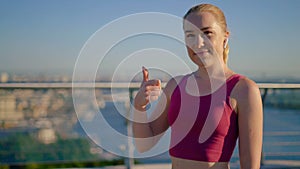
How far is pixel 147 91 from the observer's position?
1.03 meters

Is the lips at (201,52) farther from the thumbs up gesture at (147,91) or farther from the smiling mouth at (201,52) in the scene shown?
the thumbs up gesture at (147,91)

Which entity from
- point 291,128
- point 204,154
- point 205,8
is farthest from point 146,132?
point 291,128

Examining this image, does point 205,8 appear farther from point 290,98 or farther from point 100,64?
point 290,98

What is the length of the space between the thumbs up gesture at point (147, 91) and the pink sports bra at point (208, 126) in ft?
0.26

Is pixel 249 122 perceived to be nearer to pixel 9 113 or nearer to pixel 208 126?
pixel 208 126

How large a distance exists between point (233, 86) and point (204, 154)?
169mm

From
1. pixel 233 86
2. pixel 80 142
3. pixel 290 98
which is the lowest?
pixel 80 142

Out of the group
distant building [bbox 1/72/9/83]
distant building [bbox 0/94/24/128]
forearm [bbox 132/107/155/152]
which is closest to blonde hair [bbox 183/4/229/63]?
forearm [bbox 132/107/155/152]

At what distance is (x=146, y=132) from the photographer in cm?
116

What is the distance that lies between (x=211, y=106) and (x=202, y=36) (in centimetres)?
16

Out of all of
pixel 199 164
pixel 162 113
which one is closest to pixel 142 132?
pixel 162 113

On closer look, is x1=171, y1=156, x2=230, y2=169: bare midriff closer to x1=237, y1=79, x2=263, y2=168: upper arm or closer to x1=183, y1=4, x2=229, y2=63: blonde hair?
x1=237, y1=79, x2=263, y2=168: upper arm

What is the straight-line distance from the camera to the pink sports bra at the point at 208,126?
1.03 metres

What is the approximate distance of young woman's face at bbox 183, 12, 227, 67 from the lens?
1.03m
